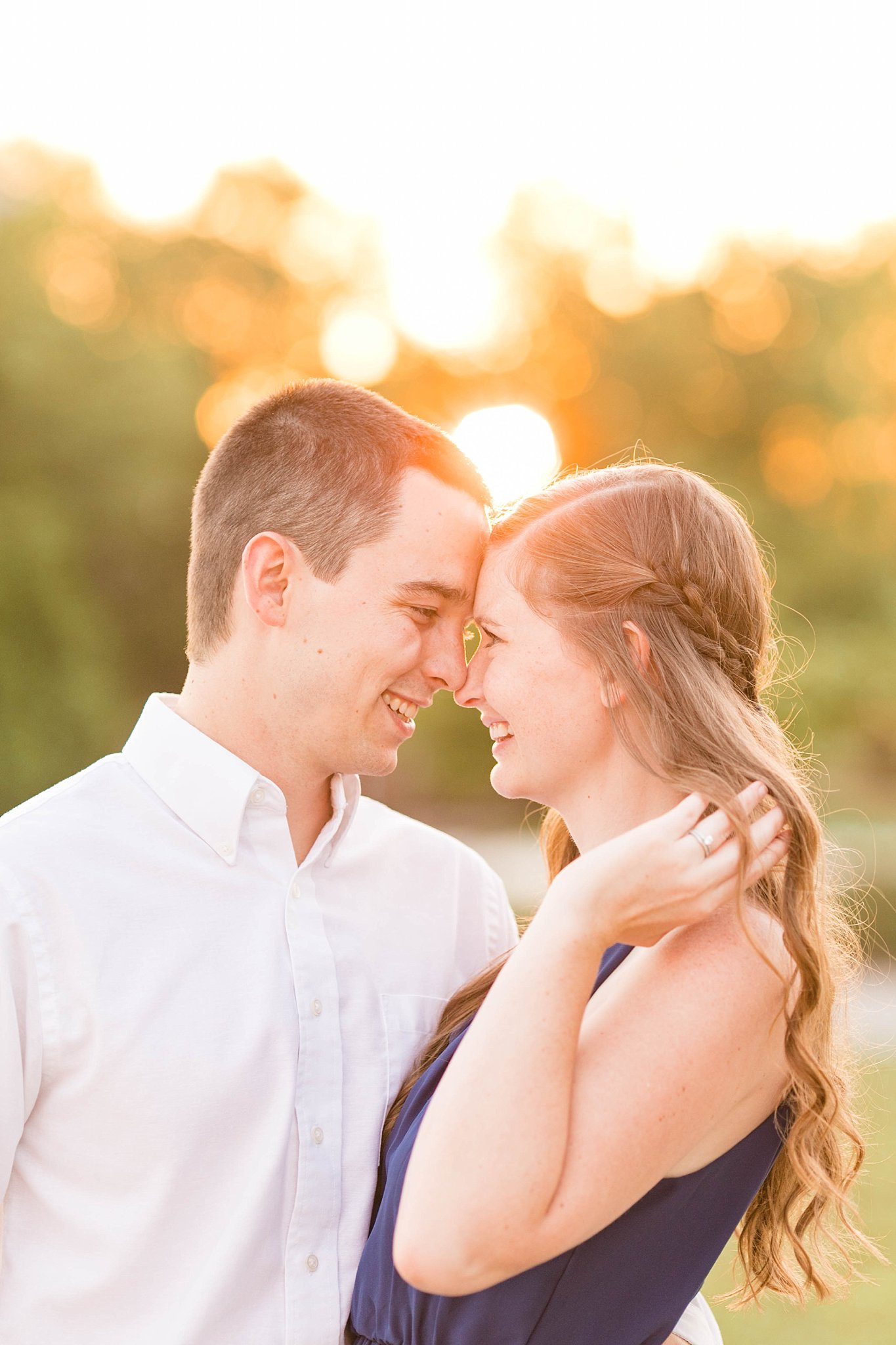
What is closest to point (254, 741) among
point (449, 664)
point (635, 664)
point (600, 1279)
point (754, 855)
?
point (449, 664)

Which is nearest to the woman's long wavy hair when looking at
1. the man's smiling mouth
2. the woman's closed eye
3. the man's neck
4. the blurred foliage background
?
the woman's closed eye

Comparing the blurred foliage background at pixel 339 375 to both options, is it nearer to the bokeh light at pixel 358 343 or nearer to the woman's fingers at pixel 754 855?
the bokeh light at pixel 358 343

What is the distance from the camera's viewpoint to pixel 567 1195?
1790 mm

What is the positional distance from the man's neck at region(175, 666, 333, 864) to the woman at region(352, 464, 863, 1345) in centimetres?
37

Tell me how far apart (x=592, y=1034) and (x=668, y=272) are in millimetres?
17079

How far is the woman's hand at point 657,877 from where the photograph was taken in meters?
1.87

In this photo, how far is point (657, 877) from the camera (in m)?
1.88

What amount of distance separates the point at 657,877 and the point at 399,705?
0.81 m

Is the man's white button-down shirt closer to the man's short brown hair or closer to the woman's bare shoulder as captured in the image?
the man's short brown hair

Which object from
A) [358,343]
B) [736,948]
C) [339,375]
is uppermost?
[358,343]

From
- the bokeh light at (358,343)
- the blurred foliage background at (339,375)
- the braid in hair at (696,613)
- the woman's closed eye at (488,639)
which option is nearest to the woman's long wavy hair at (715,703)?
the braid in hair at (696,613)

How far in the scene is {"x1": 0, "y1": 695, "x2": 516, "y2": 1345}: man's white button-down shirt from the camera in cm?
203

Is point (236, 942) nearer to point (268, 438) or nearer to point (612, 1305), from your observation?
point (612, 1305)

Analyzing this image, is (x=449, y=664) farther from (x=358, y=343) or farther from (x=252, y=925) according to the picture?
(x=358, y=343)
